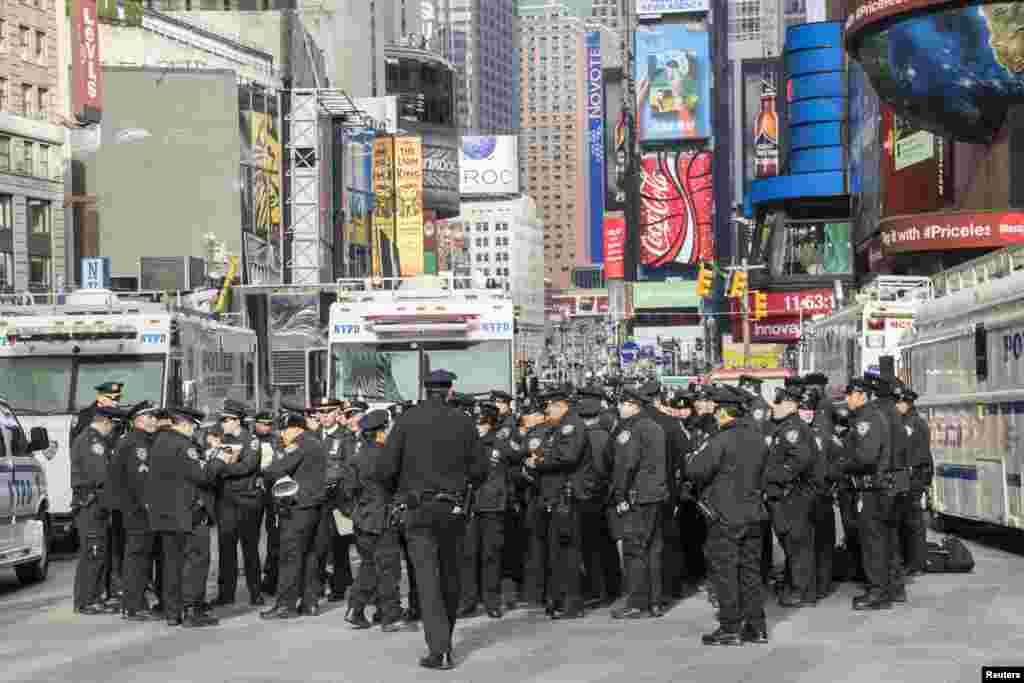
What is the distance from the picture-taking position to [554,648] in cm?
1358

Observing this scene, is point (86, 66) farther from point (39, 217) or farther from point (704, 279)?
point (704, 279)

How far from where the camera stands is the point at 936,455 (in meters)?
23.9

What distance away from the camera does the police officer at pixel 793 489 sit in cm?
1619

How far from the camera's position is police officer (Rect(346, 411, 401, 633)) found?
14859 mm

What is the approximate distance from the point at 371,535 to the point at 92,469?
2912 mm

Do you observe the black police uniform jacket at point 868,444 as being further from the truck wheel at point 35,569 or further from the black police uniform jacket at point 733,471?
the truck wheel at point 35,569

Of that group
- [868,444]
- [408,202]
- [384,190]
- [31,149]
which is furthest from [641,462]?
[408,202]

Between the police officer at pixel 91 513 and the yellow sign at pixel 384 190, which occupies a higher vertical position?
the yellow sign at pixel 384 190

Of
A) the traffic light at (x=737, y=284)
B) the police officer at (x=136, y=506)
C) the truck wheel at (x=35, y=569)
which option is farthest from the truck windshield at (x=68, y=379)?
the traffic light at (x=737, y=284)

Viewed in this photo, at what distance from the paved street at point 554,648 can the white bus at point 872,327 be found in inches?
505

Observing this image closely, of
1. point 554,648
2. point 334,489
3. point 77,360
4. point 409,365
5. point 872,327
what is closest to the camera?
point 554,648

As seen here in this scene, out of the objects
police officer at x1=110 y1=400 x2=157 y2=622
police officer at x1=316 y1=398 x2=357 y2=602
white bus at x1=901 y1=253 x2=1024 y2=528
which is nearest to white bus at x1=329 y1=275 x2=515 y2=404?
white bus at x1=901 y1=253 x2=1024 y2=528

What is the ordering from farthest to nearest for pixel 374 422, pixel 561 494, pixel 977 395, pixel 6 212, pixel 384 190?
pixel 384 190 < pixel 6 212 < pixel 977 395 < pixel 561 494 < pixel 374 422

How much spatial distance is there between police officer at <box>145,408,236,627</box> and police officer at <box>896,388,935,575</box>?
614cm
